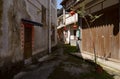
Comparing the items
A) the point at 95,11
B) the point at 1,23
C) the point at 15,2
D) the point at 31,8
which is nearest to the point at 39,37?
the point at 31,8

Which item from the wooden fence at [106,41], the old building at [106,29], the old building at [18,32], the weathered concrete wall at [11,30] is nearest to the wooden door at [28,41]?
the old building at [18,32]

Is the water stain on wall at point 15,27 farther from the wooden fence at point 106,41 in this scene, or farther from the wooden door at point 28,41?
the wooden fence at point 106,41

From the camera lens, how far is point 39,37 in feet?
45.9

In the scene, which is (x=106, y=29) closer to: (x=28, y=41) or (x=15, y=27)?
(x=28, y=41)

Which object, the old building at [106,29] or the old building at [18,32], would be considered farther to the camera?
the old building at [106,29]

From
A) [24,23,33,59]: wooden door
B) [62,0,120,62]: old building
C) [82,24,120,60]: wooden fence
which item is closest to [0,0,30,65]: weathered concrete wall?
[24,23,33,59]: wooden door

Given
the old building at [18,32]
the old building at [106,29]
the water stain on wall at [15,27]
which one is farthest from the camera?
the old building at [106,29]

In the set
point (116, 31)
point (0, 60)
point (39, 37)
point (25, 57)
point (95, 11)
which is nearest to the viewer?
point (0, 60)

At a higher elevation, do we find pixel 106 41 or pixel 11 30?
pixel 11 30

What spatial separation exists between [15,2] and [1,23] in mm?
1872

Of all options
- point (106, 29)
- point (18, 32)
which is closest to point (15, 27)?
point (18, 32)

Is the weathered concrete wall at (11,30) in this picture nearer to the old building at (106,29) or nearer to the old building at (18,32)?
the old building at (18,32)

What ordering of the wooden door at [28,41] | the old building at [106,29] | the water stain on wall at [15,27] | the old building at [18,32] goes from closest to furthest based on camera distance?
the old building at [18,32] < the water stain on wall at [15,27] < the old building at [106,29] < the wooden door at [28,41]

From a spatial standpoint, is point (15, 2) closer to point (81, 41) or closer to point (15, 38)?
point (15, 38)
